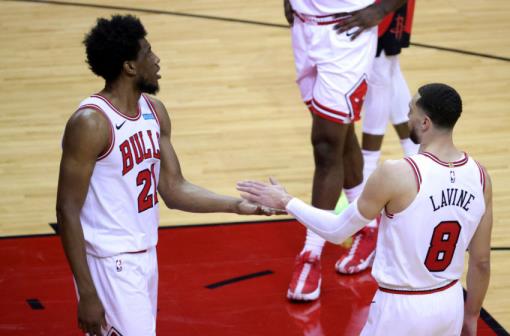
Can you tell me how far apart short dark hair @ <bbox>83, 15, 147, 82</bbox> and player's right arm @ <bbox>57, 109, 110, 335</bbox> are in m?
0.24

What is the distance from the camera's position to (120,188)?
3941 mm

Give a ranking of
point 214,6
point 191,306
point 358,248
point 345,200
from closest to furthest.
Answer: point 191,306 < point 358,248 < point 345,200 < point 214,6

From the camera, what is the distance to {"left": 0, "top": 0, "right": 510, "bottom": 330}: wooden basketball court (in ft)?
22.9

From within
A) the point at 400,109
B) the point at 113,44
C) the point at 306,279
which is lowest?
the point at 306,279

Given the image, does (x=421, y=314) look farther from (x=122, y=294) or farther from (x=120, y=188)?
(x=120, y=188)

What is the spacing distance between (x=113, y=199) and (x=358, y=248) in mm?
2333

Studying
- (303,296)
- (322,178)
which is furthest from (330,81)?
(303,296)

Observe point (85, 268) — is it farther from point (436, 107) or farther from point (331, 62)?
point (331, 62)

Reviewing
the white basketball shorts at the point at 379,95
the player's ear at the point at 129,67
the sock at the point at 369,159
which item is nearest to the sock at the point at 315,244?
the sock at the point at 369,159

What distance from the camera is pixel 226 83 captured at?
29.5 feet

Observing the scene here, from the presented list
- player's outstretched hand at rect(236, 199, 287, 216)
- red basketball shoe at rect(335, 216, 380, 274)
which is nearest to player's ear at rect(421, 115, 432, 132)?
player's outstretched hand at rect(236, 199, 287, 216)

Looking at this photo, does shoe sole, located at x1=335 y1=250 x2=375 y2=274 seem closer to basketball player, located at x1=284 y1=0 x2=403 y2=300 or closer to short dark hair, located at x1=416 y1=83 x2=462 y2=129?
basketball player, located at x1=284 y1=0 x2=403 y2=300

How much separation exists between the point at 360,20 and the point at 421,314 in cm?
233

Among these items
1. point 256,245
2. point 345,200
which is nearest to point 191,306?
point 256,245
